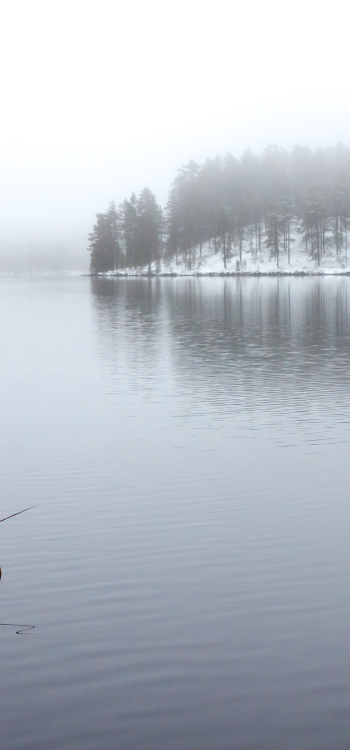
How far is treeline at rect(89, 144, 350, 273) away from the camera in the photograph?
441 ft

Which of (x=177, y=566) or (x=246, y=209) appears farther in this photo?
(x=246, y=209)

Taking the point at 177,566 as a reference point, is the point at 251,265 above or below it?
above

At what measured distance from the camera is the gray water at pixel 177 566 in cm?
741

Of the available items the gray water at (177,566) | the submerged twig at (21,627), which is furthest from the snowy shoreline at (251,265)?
the submerged twig at (21,627)

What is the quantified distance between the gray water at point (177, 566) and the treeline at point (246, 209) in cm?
11103

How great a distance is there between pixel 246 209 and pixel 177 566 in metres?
141

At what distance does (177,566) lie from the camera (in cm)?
1109

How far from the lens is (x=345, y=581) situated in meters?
10.4

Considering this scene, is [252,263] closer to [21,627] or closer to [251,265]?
[251,265]

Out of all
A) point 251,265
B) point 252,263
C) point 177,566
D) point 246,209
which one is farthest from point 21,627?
point 246,209

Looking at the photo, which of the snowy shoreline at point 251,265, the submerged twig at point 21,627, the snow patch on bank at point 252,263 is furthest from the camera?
the snow patch on bank at point 252,263

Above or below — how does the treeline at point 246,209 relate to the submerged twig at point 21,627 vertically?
above

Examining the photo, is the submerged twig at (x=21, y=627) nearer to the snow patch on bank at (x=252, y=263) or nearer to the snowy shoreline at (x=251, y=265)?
the snowy shoreline at (x=251, y=265)

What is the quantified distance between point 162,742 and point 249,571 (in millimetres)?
4026
